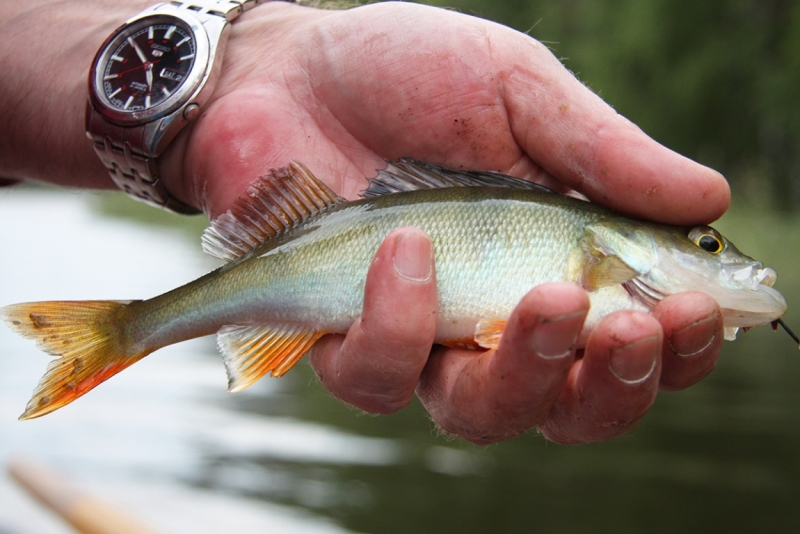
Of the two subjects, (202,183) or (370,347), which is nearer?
(370,347)

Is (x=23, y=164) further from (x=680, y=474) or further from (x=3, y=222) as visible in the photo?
(x=3, y=222)

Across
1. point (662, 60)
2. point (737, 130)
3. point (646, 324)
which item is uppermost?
point (646, 324)

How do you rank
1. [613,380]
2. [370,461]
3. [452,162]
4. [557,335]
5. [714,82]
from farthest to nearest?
[714,82], [370,461], [452,162], [613,380], [557,335]

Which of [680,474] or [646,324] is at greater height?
[646,324]

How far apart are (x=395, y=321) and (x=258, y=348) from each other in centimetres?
63

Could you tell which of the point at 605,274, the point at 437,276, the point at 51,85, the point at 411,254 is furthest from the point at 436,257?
the point at 51,85

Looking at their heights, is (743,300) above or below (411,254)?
below

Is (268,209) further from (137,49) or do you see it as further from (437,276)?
(137,49)

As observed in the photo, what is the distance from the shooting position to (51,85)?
422 cm

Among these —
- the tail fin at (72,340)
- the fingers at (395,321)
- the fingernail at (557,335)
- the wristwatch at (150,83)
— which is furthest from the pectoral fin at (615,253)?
the wristwatch at (150,83)

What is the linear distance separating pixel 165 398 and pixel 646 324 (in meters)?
7.10

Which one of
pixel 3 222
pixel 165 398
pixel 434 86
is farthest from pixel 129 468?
pixel 3 222

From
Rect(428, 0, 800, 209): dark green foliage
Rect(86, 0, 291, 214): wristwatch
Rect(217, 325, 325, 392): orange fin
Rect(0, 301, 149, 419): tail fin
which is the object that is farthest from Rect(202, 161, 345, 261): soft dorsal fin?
Rect(428, 0, 800, 209): dark green foliage

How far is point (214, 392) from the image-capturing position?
8.87m
